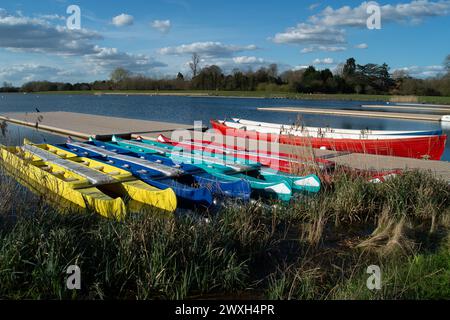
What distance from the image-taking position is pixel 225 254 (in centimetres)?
411

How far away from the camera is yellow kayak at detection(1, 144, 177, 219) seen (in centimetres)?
593

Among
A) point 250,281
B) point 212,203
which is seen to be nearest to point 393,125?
point 212,203

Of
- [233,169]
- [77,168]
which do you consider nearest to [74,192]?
[77,168]

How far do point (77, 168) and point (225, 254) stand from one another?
15.5 feet

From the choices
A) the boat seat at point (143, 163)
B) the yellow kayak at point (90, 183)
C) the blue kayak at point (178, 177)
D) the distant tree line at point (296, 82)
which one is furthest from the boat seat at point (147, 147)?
the distant tree line at point (296, 82)

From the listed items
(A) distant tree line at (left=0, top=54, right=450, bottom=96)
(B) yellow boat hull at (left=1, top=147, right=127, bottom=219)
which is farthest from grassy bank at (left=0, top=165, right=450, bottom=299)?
(A) distant tree line at (left=0, top=54, right=450, bottom=96)

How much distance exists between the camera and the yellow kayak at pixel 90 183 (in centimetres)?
593

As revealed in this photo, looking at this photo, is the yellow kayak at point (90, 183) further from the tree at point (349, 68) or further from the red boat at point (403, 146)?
the tree at point (349, 68)

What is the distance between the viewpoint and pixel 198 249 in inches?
161

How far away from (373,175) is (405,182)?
80 centimetres

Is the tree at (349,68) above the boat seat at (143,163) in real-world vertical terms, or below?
above

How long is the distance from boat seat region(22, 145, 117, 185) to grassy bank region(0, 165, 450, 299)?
A: 1285 millimetres

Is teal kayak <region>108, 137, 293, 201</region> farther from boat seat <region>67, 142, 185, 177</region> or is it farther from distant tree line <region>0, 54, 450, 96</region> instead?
distant tree line <region>0, 54, 450, 96</region>
